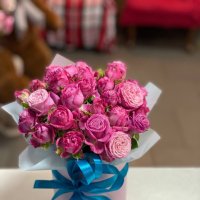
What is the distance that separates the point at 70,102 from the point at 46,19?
1.55 meters

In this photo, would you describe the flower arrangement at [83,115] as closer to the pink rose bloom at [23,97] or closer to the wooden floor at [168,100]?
the pink rose bloom at [23,97]

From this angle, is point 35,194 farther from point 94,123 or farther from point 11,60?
point 11,60

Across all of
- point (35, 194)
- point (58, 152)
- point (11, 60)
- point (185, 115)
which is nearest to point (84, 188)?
point (58, 152)

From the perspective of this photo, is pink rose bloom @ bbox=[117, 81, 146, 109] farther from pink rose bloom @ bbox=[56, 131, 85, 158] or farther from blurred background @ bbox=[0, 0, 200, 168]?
blurred background @ bbox=[0, 0, 200, 168]

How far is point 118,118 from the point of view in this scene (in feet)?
2.41

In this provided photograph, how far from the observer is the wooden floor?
207cm

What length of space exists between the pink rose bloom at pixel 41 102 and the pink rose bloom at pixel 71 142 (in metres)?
0.06

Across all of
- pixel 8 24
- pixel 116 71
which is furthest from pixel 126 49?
pixel 116 71

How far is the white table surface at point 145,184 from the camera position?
957 mm

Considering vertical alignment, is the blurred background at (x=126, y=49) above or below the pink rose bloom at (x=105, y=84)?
below

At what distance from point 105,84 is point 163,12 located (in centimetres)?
225

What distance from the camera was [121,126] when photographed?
29.3 inches

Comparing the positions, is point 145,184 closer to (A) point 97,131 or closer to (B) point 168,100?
(A) point 97,131

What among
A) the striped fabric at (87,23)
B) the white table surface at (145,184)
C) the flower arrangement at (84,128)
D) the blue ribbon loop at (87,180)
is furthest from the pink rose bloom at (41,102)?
the striped fabric at (87,23)
